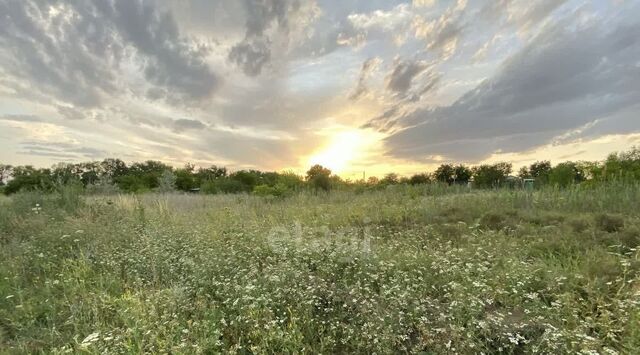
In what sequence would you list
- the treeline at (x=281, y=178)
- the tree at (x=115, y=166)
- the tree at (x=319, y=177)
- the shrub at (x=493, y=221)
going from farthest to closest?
the tree at (x=115, y=166)
the tree at (x=319, y=177)
the treeline at (x=281, y=178)
the shrub at (x=493, y=221)

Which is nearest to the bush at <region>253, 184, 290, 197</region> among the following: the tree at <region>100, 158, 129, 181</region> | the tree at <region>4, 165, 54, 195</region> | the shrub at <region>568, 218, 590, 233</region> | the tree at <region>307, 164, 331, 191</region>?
the tree at <region>307, 164, 331, 191</region>

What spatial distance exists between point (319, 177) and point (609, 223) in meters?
12.8

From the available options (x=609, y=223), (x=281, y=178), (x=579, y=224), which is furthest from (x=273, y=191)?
(x=609, y=223)

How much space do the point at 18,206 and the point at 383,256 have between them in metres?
9.04

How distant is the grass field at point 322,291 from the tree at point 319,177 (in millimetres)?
10615

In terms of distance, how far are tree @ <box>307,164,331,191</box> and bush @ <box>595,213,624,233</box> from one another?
11417mm

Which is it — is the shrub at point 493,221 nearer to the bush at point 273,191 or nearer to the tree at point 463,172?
the bush at point 273,191

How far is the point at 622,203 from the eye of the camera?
741 centimetres

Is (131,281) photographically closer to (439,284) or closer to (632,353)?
(439,284)

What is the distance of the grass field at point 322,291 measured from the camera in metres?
2.56

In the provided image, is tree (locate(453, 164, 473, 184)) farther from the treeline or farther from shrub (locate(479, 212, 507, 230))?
shrub (locate(479, 212, 507, 230))

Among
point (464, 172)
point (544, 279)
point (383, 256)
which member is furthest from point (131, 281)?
point (464, 172)

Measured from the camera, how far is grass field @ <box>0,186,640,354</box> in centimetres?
256

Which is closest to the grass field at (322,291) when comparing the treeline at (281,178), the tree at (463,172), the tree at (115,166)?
the treeline at (281,178)
